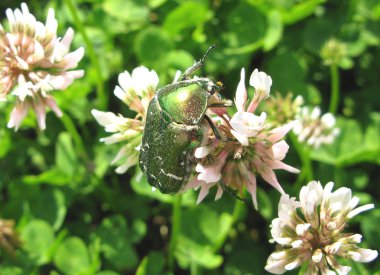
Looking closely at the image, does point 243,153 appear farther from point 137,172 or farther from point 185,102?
point 137,172

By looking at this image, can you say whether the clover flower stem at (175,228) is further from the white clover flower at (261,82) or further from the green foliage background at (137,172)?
the white clover flower at (261,82)

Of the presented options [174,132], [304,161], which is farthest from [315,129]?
[174,132]

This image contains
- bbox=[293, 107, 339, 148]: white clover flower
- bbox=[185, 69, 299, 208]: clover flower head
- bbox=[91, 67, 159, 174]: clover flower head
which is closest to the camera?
bbox=[185, 69, 299, 208]: clover flower head

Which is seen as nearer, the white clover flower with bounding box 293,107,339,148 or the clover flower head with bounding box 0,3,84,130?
the clover flower head with bounding box 0,3,84,130

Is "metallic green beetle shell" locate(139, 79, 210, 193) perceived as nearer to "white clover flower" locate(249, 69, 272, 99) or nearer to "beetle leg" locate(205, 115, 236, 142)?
"beetle leg" locate(205, 115, 236, 142)

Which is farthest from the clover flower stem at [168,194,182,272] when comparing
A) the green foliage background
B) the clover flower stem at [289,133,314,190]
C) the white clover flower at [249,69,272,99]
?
the white clover flower at [249,69,272,99]

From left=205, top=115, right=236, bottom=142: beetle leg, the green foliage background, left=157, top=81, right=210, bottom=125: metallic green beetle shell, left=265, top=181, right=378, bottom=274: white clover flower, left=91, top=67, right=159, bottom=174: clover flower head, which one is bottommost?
the green foliage background

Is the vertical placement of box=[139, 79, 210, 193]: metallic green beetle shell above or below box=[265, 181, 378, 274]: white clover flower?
above
